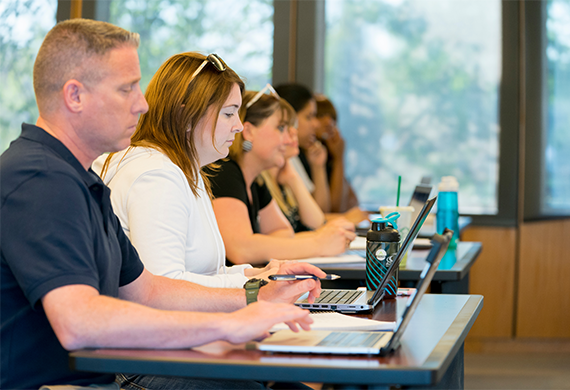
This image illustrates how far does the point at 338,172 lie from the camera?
411 centimetres

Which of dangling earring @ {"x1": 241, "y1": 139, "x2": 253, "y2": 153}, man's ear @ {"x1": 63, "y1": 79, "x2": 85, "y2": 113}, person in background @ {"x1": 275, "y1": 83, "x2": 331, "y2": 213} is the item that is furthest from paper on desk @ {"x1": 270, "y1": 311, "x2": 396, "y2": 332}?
person in background @ {"x1": 275, "y1": 83, "x2": 331, "y2": 213}

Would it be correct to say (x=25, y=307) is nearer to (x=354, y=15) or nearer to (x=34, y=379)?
(x=34, y=379)

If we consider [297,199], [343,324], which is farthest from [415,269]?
[297,199]

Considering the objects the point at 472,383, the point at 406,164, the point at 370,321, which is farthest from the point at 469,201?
the point at 370,321

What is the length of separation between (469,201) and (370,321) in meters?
3.20

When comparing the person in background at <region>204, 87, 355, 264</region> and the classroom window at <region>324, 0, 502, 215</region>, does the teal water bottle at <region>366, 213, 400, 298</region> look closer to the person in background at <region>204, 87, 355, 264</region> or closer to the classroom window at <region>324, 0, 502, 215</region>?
the person in background at <region>204, 87, 355, 264</region>

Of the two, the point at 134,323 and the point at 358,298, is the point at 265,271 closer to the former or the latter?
the point at 358,298

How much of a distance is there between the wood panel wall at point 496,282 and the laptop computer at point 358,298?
273 cm

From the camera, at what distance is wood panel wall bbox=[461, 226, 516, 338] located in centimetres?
396

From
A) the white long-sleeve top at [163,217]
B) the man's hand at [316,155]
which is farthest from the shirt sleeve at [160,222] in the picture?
the man's hand at [316,155]

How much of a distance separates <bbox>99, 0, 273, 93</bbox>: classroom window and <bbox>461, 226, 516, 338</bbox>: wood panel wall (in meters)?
1.90

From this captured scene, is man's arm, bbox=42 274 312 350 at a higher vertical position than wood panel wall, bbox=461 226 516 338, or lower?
higher

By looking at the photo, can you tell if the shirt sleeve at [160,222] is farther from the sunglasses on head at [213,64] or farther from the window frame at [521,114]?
the window frame at [521,114]

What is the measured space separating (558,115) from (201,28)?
2486 mm
